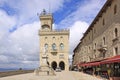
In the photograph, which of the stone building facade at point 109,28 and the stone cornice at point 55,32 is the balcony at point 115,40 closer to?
the stone building facade at point 109,28

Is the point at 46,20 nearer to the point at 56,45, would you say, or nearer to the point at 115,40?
the point at 56,45

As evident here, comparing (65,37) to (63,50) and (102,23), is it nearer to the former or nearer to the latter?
(63,50)

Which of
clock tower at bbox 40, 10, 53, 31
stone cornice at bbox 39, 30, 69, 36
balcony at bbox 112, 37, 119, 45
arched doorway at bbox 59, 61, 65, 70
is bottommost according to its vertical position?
arched doorway at bbox 59, 61, 65, 70

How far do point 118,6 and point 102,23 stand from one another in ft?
31.1

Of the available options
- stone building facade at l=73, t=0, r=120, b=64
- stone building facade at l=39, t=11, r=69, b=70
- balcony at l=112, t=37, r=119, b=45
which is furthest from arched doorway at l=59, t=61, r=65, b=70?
balcony at l=112, t=37, r=119, b=45

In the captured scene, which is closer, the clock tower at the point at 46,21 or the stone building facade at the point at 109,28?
the stone building facade at the point at 109,28

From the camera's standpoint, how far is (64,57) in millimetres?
88625

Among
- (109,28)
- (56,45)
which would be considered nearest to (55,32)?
(56,45)

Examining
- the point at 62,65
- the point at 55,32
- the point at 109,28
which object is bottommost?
the point at 62,65

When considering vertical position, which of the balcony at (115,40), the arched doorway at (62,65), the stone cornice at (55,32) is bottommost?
the arched doorway at (62,65)

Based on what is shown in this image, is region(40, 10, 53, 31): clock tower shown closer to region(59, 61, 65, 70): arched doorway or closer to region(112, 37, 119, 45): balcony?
region(59, 61, 65, 70): arched doorway

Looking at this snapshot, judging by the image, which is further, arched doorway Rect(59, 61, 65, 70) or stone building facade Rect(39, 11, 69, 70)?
arched doorway Rect(59, 61, 65, 70)

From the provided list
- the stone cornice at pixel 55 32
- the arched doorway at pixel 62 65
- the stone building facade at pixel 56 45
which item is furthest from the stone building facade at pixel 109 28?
the arched doorway at pixel 62 65

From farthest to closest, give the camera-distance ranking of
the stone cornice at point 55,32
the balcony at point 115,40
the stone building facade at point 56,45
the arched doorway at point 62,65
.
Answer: the arched doorway at point 62,65
the stone cornice at point 55,32
the stone building facade at point 56,45
the balcony at point 115,40
